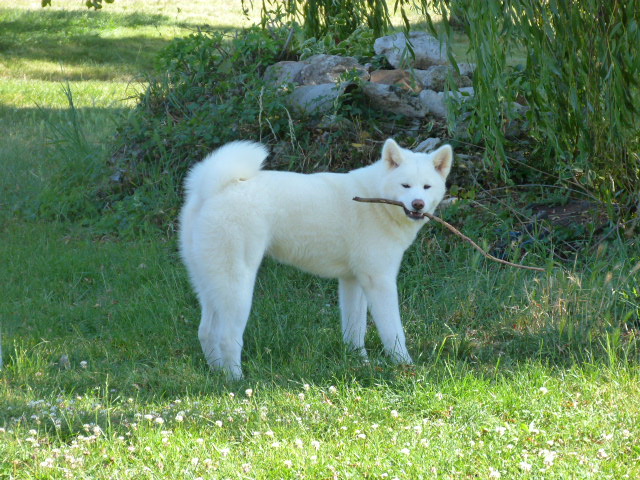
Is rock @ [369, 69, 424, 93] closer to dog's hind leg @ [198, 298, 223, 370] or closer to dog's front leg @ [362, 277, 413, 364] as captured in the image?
dog's front leg @ [362, 277, 413, 364]

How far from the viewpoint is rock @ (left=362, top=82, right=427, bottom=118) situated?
7.86 meters

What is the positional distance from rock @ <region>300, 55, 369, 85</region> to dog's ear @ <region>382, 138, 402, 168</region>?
349 cm

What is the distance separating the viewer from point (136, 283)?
6.59m

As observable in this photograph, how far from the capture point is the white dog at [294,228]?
477cm

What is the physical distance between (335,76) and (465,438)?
5354 mm

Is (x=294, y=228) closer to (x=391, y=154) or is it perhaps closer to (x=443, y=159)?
(x=391, y=154)

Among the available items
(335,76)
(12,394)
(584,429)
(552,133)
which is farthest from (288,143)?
(584,429)

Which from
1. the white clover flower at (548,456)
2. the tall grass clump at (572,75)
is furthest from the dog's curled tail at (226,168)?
the white clover flower at (548,456)

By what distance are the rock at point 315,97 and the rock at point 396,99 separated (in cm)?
23

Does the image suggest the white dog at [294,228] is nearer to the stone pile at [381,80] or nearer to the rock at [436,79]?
the stone pile at [381,80]

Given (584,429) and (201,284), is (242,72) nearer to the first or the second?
(201,284)

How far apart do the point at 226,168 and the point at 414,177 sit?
1.06 m

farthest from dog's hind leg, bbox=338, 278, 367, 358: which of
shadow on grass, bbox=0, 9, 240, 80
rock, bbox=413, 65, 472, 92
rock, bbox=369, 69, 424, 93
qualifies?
shadow on grass, bbox=0, 9, 240, 80

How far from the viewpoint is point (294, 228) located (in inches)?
194
